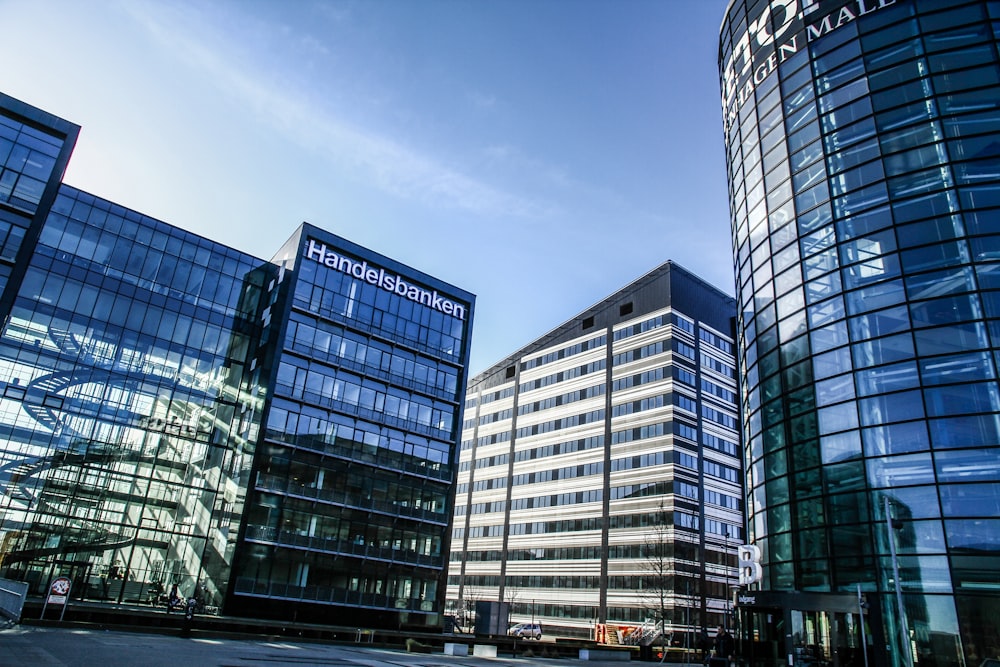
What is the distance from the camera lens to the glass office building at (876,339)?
88.5 feet

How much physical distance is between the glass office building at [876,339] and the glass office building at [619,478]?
42219mm

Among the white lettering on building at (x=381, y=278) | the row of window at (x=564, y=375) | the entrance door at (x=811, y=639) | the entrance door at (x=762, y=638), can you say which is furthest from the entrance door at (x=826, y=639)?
the row of window at (x=564, y=375)

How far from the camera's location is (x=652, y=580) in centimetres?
7738

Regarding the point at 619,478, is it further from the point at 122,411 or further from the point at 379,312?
the point at 122,411

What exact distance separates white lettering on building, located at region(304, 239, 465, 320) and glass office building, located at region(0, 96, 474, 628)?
225 mm

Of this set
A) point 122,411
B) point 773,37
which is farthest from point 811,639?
point 122,411

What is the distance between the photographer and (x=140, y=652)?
22.5 m

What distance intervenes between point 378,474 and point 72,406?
24.2 metres

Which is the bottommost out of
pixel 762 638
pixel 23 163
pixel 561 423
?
pixel 762 638

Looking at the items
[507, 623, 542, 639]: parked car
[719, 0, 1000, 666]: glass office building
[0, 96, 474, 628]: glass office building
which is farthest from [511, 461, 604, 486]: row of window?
[719, 0, 1000, 666]: glass office building

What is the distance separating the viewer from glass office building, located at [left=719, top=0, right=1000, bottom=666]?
26969 mm

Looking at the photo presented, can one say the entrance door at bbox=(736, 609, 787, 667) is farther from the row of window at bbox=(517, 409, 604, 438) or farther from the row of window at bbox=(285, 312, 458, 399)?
the row of window at bbox=(517, 409, 604, 438)

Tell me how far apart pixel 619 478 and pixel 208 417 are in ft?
163

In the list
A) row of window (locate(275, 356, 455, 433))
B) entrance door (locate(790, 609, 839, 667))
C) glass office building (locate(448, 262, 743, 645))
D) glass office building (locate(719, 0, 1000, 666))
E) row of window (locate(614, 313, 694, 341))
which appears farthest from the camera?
row of window (locate(614, 313, 694, 341))
